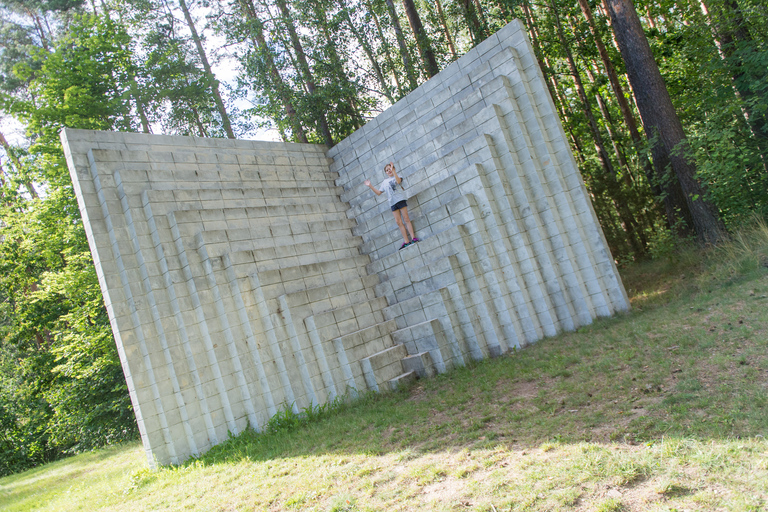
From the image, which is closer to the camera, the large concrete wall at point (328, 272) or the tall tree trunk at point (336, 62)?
the large concrete wall at point (328, 272)

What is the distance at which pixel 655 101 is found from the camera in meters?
10.9

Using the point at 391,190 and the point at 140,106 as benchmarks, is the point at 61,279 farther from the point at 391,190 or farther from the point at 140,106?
the point at 391,190

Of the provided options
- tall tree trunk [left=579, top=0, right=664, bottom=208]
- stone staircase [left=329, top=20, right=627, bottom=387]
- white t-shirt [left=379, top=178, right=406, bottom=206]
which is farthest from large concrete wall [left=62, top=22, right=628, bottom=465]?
tall tree trunk [left=579, top=0, right=664, bottom=208]

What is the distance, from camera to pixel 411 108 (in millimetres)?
10594

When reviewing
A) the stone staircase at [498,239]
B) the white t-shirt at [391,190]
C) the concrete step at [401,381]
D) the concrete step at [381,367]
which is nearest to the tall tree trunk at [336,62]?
the white t-shirt at [391,190]

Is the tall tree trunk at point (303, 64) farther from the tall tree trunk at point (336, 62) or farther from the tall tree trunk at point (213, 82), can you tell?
A: the tall tree trunk at point (213, 82)

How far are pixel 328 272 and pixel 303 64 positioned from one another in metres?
8.10

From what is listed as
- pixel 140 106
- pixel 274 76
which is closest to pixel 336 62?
pixel 274 76

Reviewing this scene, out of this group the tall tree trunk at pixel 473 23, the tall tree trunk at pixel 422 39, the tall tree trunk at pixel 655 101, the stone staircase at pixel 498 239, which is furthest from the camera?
the tall tree trunk at pixel 473 23

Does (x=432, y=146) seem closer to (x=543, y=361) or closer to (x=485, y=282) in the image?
(x=485, y=282)

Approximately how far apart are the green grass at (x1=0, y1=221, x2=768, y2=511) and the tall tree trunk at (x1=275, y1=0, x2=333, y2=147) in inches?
351

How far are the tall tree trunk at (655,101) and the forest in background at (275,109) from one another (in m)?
0.04

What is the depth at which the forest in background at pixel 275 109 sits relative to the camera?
10609mm

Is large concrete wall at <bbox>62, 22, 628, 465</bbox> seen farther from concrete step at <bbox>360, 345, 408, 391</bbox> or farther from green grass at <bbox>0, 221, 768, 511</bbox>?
green grass at <bbox>0, 221, 768, 511</bbox>
